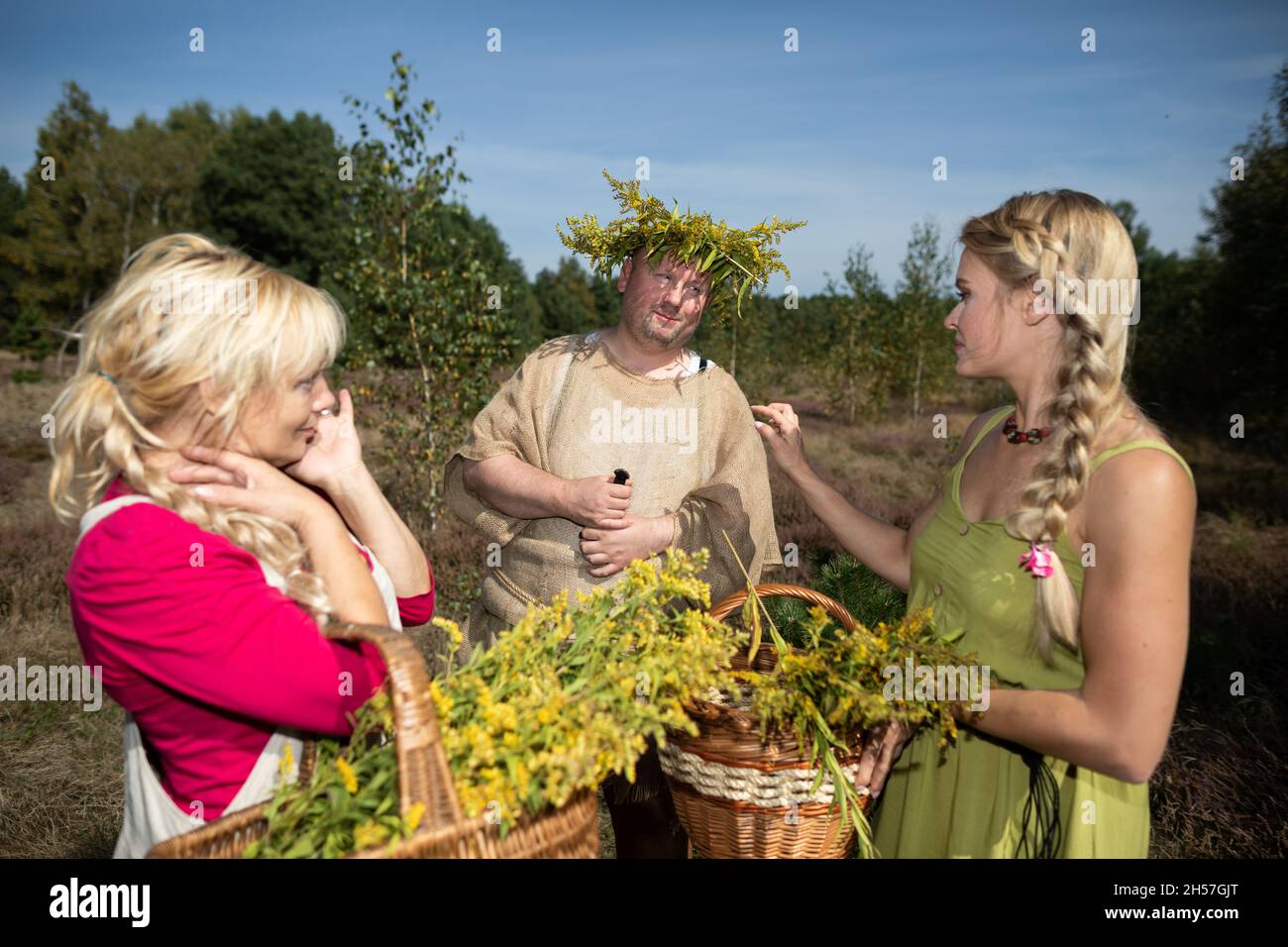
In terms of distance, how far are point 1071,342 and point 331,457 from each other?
6.21 ft

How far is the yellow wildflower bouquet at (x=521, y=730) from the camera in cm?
151

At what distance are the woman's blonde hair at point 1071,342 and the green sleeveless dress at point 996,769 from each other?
7 cm

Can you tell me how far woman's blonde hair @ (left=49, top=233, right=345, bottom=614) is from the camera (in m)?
1.68

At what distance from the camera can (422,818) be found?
1411 millimetres

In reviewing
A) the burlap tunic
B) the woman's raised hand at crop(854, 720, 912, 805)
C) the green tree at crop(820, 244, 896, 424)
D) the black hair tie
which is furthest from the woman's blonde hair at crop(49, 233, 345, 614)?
the green tree at crop(820, 244, 896, 424)

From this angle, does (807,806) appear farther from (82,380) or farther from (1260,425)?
(1260,425)

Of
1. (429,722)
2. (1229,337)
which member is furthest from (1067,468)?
(1229,337)

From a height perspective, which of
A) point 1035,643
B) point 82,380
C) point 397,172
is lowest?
point 1035,643

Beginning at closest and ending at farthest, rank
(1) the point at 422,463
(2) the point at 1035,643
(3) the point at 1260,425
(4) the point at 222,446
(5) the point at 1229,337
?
1. (4) the point at 222,446
2. (2) the point at 1035,643
3. (1) the point at 422,463
4. (5) the point at 1229,337
5. (3) the point at 1260,425

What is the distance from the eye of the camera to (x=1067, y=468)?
2.07m

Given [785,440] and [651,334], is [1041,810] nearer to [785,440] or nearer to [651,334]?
[785,440]

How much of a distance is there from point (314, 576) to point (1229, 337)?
17957 mm

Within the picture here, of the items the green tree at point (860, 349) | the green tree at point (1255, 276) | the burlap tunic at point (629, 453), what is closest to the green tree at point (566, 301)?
the green tree at point (860, 349)

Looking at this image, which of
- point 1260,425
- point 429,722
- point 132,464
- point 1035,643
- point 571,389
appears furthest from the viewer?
point 1260,425
